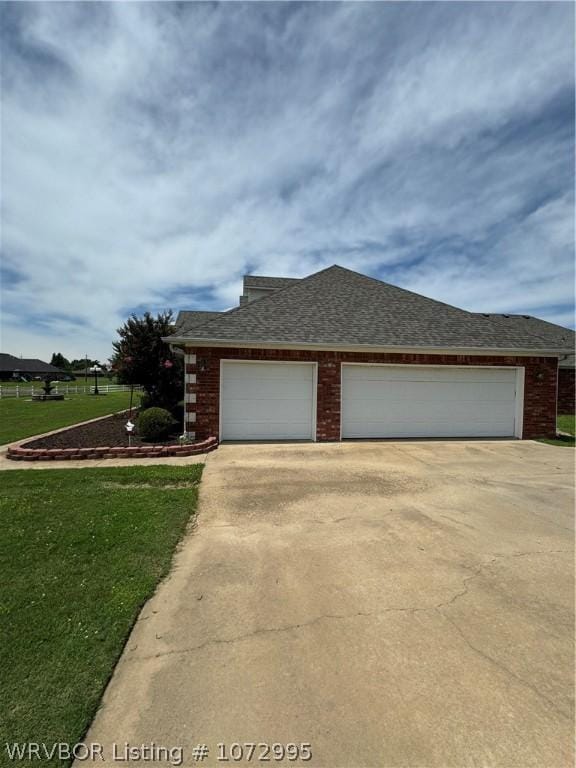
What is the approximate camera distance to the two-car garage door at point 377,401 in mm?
9641

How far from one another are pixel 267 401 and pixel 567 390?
1651 cm

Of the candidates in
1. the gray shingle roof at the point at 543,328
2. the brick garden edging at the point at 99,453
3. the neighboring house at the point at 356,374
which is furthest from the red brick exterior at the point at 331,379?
the gray shingle roof at the point at 543,328

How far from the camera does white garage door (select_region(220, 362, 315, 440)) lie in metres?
9.57

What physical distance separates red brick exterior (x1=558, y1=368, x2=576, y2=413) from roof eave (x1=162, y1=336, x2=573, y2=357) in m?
8.85

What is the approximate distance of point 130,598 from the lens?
291 cm

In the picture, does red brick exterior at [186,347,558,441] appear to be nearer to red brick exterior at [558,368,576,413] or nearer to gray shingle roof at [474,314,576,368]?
red brick exterior at [558,368,576,413]

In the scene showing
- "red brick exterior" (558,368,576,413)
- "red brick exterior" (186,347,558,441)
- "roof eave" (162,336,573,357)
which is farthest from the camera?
"red brick exterior" (558,368,576,413)

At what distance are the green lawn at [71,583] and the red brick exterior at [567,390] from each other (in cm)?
1919

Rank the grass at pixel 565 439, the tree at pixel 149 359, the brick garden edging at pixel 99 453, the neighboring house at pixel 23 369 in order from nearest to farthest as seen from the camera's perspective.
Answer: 1. the brick garden edging at pixel 99 453
2. the grass at pixel 565 439
3. the tree at pixel 149 359
4. the neighboring house at pixel 23 369

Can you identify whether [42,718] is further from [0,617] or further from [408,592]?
[408,592]

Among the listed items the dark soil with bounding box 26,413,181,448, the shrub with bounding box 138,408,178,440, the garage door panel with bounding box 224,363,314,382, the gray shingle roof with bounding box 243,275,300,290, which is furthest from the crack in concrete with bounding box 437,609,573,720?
the gray shingle roof with bounding box 243,275,300,290

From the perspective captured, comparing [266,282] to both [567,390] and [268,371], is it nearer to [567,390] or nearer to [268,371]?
[268,371]

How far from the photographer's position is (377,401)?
10289 mm

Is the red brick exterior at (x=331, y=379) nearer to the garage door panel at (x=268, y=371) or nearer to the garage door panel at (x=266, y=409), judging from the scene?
the garage door panel at (x=268, y=371)
